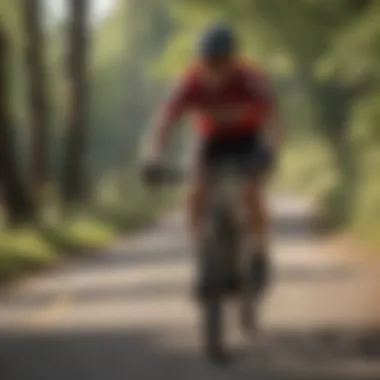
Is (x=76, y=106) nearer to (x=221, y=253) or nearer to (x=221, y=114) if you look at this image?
(x=221, y=253)

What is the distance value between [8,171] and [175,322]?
3.25 meters

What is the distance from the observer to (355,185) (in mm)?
8320

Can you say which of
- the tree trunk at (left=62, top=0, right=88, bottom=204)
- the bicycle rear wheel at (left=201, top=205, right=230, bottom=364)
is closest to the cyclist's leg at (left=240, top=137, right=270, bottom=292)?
the bicycle rear wheel at (left=201, top=205, right=230, bottom=364)

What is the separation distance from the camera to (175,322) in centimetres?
573

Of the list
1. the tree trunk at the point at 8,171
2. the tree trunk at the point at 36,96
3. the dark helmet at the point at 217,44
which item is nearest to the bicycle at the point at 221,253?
the dark helmet at the point at 217,44

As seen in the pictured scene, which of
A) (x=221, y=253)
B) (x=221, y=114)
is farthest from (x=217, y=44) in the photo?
(x=221, y=253)

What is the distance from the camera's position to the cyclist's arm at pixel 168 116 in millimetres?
4965

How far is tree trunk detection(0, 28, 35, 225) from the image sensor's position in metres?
6.99

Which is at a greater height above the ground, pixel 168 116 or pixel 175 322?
pixel 168 116

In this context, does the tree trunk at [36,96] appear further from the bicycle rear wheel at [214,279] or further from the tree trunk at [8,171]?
the bicycle rear wheel at [214,279]

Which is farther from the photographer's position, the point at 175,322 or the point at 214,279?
the point at 175,322

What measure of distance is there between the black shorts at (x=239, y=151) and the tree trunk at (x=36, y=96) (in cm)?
115

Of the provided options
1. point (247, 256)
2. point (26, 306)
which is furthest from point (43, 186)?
point (247, 256)

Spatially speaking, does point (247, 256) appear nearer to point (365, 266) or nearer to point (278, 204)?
point (278, 204)
